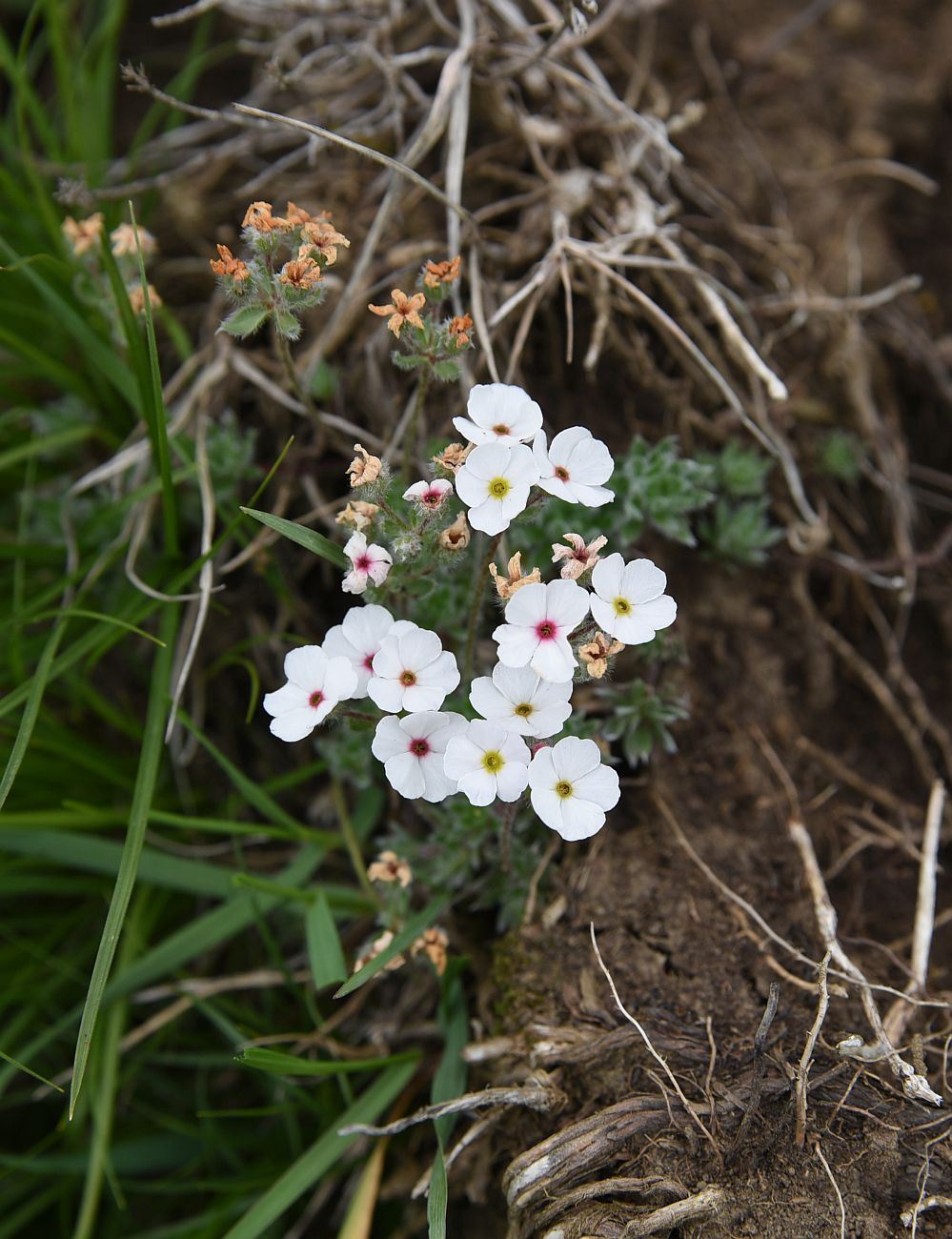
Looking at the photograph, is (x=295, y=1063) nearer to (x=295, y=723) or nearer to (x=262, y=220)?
(x=295, y=723)

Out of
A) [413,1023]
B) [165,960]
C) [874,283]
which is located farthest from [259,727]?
[874,283]

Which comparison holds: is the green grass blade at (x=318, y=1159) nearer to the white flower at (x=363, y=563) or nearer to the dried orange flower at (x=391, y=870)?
the dried orange flower at (x=391, y=870)

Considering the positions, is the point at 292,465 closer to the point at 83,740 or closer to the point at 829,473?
the point at 83,740

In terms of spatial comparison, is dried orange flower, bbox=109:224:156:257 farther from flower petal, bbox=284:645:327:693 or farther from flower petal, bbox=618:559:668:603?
flower petal, bbox=618:559:668:603

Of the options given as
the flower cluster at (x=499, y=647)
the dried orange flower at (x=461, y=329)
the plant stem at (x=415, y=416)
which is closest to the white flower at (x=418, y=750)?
the flower cluster at (x=499, y=647)

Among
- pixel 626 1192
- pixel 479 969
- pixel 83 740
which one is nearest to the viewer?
pixel 626 1192

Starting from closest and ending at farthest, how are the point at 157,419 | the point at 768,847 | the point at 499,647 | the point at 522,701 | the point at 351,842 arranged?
the point at 499,647, the point at 522,701, the point at 157,419, the point at 768,847, the point at 351,842

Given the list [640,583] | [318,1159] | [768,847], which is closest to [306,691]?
[640,583]
